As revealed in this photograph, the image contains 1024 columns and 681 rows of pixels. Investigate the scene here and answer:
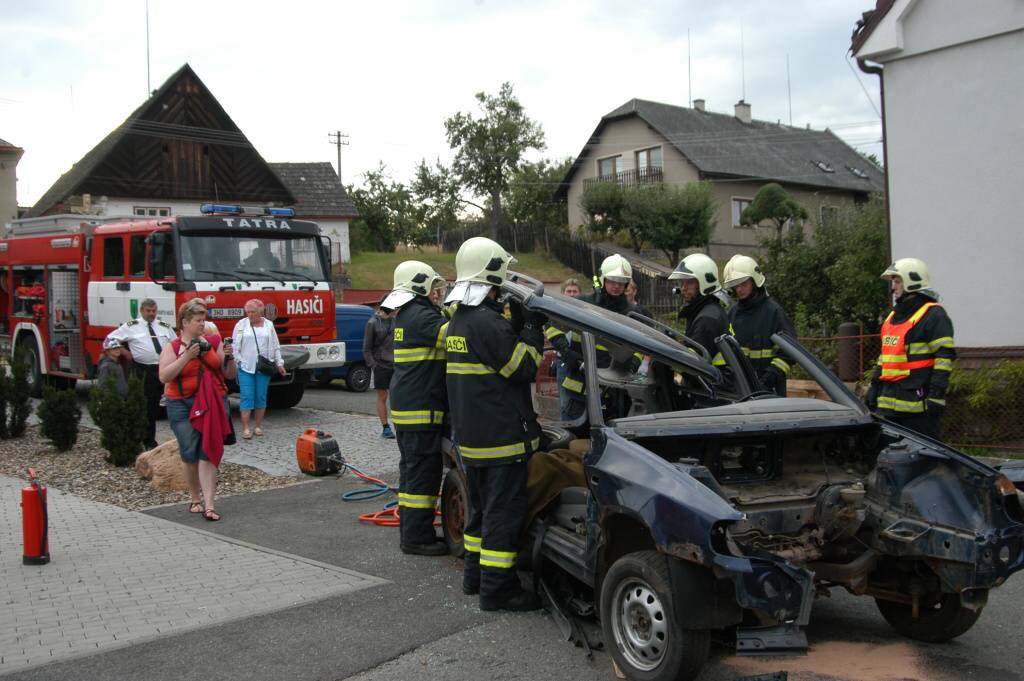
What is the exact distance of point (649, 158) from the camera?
141 feet

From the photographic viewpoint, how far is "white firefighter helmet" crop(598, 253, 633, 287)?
308 inches

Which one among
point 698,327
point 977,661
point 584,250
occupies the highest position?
point 584,250

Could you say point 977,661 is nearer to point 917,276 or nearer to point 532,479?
point 532,479

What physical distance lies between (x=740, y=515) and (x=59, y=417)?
30.7ft

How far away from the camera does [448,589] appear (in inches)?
234

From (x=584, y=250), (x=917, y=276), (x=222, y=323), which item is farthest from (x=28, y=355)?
(x=584, y=250)

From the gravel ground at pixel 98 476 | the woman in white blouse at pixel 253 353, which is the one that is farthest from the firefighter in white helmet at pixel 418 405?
the woman in white blouse at pixel 253 353

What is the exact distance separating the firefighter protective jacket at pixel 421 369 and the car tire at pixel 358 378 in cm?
1105

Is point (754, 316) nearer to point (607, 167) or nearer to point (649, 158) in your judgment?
point (649, 158)

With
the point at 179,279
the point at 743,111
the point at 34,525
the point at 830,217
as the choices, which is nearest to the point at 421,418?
the point at 34,525

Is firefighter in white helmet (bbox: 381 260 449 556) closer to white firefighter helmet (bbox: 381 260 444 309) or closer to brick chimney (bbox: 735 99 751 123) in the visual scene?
white firefighter helmet (bbox: 381 260 444 309)

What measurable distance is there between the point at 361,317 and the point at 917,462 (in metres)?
14.1

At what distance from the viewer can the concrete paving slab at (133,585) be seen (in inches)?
207

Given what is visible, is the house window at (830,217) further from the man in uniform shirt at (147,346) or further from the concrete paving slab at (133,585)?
the concrete paving slab at (133,585)
